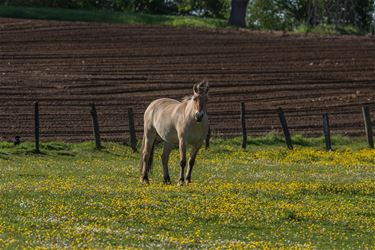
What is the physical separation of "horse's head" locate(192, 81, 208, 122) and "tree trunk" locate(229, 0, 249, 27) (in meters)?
51.4

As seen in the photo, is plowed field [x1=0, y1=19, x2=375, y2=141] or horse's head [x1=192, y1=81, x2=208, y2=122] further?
plowed field [x1=0, y1=19, x2=375, y2=141]

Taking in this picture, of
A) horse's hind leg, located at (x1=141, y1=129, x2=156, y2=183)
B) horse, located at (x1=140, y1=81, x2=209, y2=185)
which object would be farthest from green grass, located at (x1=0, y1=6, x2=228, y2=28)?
horse, located at (x1=140, y1=81, x2=209, y2=185)

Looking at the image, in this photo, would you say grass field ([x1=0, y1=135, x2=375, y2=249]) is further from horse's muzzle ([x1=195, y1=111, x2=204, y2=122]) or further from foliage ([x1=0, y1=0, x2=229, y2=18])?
foliage ([x1=0, y1=0, x2=229, y2=18])

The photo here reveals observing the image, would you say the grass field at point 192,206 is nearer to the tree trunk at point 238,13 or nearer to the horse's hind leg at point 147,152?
the horse's hind leg at point 147,152

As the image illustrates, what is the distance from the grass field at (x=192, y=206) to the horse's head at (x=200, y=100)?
1611 millimetres

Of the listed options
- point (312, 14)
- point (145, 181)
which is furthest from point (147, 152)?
point (312, 14)

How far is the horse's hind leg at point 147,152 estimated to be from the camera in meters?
25.4

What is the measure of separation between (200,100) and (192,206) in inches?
194

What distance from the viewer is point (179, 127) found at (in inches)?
985

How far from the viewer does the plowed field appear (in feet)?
143

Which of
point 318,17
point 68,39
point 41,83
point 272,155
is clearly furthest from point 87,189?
point 318,17

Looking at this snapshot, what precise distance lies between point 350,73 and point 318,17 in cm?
2095

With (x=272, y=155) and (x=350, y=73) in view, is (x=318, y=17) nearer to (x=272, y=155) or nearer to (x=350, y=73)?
(x=350, y=73)

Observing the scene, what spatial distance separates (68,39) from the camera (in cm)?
6238
